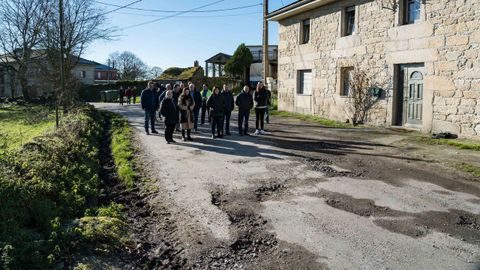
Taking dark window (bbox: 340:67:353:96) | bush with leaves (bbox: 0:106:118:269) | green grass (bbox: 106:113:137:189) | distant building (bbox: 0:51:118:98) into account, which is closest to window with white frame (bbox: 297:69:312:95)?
dark window (bbox: 340:67:353:96)

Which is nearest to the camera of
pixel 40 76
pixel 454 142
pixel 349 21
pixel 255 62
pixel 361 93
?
pixel 454 142

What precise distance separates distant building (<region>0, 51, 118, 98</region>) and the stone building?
1567cm

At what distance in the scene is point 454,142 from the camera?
11906 millimetres

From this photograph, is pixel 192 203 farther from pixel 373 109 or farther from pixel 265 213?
pixel 373 109

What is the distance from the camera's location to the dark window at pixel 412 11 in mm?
14414

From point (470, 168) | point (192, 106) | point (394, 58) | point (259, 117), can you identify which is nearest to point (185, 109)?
point (192, 106)

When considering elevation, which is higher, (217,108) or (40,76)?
(40,76)

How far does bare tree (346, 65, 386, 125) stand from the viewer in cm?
1620

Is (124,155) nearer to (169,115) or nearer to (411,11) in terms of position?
(169,115)

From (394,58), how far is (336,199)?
991 cm

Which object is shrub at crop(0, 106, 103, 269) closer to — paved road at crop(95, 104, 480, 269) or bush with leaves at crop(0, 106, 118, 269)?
bush with leaves at crop(0, 106, 118, 269)

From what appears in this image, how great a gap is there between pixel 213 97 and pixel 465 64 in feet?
24.4

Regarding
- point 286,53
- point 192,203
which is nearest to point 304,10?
point 286,53

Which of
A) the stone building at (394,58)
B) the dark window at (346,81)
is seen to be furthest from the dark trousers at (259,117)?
the dark window at (346,81)
